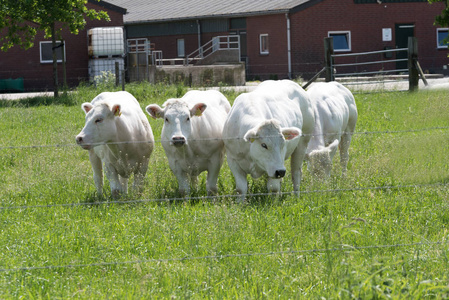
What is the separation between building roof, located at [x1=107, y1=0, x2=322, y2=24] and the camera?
3897cm

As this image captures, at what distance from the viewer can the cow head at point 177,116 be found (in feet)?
30.6

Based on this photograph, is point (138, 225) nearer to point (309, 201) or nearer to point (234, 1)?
point (309, 201)

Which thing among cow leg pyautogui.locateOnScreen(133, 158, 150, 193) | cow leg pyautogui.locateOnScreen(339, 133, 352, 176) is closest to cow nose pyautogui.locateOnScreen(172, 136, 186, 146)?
cow leg pyautogui.locateOnScreen(133, 158, 150, 193)

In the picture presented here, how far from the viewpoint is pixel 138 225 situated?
25.6 ft

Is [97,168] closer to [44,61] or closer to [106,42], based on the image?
[106,42]

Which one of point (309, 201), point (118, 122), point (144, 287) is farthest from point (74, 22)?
point (144, 287)

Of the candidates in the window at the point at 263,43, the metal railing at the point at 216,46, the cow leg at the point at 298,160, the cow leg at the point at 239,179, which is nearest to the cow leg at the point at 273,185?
the cow leg at the point at 239,179

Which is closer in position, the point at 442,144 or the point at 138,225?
the point at 138,225

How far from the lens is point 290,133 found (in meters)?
8.75

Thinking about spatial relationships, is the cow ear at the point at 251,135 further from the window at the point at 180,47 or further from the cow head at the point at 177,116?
the window at the point at 180,47

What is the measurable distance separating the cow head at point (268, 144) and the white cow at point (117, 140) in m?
1.59

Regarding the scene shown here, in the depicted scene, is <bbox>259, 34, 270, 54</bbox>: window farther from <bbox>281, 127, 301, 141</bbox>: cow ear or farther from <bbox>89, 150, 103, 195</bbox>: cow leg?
<bbox>281, 127, 301, 141</bbox>: cow ear

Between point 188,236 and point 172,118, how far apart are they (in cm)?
251

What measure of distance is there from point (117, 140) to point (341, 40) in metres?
31.6
